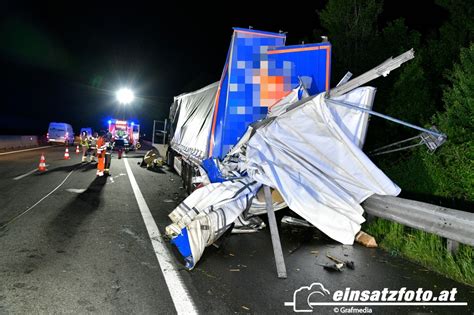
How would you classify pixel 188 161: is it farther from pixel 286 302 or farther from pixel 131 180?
pixel 286 302

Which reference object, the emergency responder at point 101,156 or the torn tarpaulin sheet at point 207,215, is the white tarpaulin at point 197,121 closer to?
the emergency responder at point 101,156

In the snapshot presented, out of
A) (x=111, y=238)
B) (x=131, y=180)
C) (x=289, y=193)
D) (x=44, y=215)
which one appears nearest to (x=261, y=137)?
(x=289, y=193)

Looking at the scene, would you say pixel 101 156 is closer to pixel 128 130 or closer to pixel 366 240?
pixel 366 240

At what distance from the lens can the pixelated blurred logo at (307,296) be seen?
12.5 ft

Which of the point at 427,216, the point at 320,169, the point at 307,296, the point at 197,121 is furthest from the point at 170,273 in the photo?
the point at 197,121

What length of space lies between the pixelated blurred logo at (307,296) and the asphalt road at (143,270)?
0.25ft

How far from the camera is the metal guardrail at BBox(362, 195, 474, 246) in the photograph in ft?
15.1

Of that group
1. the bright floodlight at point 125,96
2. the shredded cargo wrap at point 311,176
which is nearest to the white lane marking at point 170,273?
the shredded cargo wrap at point 311,176

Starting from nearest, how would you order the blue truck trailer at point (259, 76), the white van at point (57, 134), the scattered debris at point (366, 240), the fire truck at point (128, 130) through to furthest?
the scattered debris at point (366, 240)
the blue truck trailer at point (259, 76)
the fire truck at point (128, 130)
the white van at point (57, 134)

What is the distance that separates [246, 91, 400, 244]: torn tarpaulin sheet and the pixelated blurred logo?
146 centimetres

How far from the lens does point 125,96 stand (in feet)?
115

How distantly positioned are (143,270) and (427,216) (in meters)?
3.57

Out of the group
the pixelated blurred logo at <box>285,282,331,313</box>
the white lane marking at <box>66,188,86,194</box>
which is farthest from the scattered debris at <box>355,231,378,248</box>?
the white lane marking at <box>66,188,86,194</box>

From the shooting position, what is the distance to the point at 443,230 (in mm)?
4879
